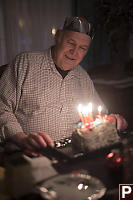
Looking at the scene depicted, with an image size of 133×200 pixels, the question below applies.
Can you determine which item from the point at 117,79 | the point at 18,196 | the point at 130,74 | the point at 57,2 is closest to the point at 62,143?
the point at 18,196

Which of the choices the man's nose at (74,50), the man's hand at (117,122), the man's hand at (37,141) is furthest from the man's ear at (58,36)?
the man's hand at (37,141)

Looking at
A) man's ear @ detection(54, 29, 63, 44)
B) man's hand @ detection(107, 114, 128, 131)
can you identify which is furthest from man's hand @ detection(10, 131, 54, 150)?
man's ear @ detection(54, 29, 63, 44)

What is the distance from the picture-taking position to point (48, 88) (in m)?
1.93

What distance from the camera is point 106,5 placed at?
3.25 metres

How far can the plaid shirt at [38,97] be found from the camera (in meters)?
1.81

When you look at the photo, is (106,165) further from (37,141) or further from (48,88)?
(48,88)

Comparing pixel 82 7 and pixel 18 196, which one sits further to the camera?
pixel 82 7

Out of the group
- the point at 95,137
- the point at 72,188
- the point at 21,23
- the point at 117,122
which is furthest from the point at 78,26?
the point at 21,23

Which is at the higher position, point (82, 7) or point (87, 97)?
point (82, 7)

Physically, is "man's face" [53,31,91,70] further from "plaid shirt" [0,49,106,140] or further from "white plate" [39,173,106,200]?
"white plate" [39,173,106,200]

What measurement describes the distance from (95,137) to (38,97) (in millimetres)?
602

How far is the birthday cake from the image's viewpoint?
4.66 ft

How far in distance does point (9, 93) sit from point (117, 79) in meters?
1.83

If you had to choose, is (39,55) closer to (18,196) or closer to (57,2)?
(18,196)
